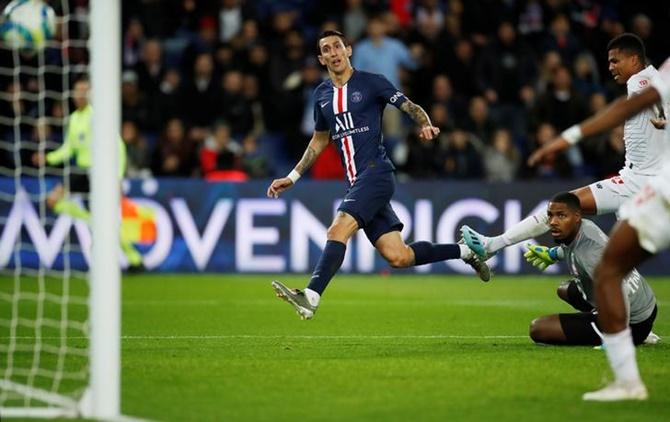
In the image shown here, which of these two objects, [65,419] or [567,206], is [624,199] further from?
[65,419]

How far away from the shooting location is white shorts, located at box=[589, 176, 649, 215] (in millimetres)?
9656

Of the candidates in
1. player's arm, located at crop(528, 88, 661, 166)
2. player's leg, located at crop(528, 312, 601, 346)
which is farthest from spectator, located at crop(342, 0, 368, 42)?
player's arm, located at crop(528, 88, 661, 166)

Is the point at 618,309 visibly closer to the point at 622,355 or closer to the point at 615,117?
the point at 622,355

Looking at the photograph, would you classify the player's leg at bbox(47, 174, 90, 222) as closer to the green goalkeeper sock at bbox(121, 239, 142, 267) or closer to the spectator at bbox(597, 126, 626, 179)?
the green goalkeeper sock at bbox(121, 239, 142, 267)

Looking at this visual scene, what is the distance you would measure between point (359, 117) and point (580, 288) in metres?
2.09

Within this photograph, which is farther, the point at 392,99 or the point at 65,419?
the point at 392,99

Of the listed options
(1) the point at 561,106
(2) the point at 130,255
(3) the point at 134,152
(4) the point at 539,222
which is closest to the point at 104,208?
(4) the point at 539,222

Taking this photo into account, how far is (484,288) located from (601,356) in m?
6.80

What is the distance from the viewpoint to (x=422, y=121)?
29.8ft

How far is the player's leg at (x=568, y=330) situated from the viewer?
8.88 metres

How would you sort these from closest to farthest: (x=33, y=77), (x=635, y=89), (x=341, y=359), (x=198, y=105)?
1. (x=341, y=359)
2. (x=635, y=89)
3. (x=33, y=77)
4. (x=198, y=105)

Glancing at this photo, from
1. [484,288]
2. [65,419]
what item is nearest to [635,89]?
[65,419]

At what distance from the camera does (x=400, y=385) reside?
7020 mm

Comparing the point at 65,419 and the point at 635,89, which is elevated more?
the point at 635,89
